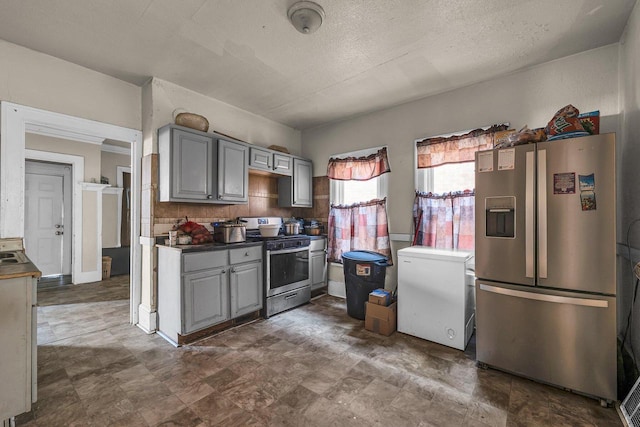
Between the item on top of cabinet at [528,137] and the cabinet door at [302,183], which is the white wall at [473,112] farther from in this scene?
the item on top of cabinet at [528,137]

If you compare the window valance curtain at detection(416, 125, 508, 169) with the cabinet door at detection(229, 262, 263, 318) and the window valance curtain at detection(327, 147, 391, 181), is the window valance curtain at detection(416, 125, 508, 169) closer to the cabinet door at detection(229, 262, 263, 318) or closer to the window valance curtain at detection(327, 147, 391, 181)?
the window valance curtain at detection(327, 147, 391, 181)

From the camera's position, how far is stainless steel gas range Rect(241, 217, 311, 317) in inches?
130

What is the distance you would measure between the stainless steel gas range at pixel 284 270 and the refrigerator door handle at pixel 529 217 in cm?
243

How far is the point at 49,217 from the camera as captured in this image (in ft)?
16.2

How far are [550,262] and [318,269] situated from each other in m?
2.74

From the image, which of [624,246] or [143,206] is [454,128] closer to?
[624,246]

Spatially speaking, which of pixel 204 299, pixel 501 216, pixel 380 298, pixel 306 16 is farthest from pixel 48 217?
pixel 501 216

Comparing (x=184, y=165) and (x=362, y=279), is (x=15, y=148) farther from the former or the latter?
(x=362, y=279)

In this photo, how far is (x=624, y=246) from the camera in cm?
216

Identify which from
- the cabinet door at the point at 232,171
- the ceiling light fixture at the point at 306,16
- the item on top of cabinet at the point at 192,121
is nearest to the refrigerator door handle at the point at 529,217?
the ceiling light fixture at the point at 306,16

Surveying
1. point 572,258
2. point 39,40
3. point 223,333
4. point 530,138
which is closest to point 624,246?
point 572,258

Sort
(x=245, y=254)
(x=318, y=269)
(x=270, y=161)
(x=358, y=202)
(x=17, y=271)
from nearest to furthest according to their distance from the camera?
(x=17, y=271), (x=245, y=254), (x=270, y=161), (x=358, y=202), (x=318, y=269)

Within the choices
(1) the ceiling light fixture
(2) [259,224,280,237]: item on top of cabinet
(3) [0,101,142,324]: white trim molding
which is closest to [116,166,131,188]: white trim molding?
(3) [0,101,142,324]: white trim molding

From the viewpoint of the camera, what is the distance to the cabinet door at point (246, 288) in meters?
2.96
